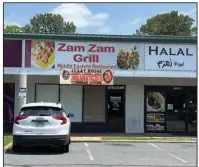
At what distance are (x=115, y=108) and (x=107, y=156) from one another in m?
8.77

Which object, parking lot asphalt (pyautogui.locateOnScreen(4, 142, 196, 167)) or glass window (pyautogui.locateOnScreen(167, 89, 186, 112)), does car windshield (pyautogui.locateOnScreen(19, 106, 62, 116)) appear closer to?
parking lot asphalt (pyautogui.locateOnScreen(4, 142, 196, 167))

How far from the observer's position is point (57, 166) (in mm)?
12281

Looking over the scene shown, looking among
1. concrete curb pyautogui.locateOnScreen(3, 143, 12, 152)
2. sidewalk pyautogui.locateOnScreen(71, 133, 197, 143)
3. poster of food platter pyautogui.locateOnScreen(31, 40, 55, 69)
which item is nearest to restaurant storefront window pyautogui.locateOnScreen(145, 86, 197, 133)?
sidewalk pyautogui.locateOnScreen(71, 133, 197, 143)

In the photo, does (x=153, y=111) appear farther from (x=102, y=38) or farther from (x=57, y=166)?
(x=57, y=166)

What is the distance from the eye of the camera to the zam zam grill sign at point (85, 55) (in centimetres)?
2183

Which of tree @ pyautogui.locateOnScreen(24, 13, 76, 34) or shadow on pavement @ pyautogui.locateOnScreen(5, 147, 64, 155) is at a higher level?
tree @ pyautogui.locateOnScreen(24, 13, 76, 34)

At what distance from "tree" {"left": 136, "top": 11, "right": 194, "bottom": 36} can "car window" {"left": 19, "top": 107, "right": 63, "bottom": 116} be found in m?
58.9

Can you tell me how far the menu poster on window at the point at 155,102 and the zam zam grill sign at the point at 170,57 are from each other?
1.97m

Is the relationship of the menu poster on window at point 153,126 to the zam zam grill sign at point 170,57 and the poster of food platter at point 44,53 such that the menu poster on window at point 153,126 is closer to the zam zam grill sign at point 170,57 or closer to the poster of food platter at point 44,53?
the zam zam grill sign at point 170,57

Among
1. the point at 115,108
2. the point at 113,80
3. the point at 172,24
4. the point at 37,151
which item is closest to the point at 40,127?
the point at 37,151

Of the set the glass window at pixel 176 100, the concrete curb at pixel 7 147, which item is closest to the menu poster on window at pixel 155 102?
the glass window at pixel 176 100

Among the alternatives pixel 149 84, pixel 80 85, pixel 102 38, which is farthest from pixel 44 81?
pixel 149 84

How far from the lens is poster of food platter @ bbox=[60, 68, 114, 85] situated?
21812 mm

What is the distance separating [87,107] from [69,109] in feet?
2.96
